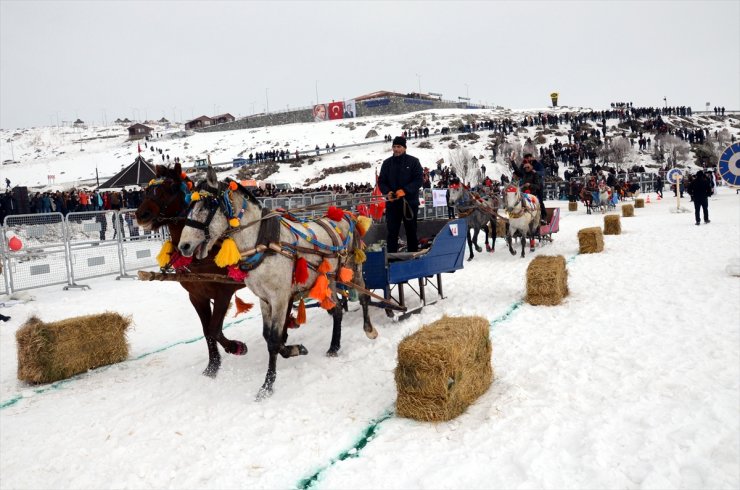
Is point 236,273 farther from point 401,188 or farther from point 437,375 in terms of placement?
point 401,188

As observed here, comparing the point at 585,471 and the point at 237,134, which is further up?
the point at 237,134

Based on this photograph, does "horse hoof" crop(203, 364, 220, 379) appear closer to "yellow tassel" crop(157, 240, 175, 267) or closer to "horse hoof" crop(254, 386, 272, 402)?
"horse hoof" crop(254, 386, 272, 402)

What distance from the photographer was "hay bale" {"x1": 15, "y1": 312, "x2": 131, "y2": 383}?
5.84 m

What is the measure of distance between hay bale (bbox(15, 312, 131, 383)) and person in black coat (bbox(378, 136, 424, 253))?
13.0ft

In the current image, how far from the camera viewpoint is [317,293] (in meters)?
5.51

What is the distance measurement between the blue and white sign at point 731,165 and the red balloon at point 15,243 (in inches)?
528

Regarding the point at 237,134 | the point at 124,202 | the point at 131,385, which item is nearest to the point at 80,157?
the point at 237,134

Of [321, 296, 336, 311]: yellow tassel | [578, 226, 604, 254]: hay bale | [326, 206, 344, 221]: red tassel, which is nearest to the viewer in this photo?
[321, 296, 336, 311]: yellow tassel

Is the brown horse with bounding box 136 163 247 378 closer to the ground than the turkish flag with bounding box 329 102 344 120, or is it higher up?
closer to the ground

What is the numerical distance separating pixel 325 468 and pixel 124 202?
76.6 feet

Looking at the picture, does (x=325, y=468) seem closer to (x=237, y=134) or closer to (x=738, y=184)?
(x=738, y=184)

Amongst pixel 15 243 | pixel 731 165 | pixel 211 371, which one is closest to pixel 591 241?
pixel 731 165

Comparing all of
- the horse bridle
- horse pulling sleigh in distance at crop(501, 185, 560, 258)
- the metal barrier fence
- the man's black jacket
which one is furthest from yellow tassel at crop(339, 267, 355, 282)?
horse pulling sleigh in distance at crop(501, 185, 560, 258)

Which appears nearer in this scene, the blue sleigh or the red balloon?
the blue sleigh
